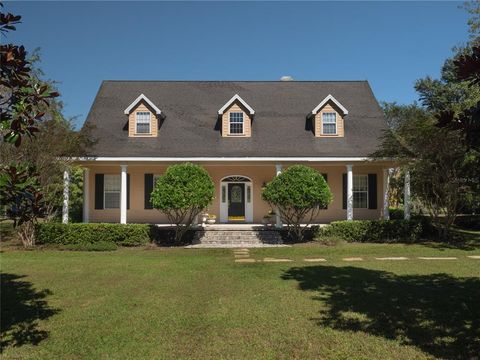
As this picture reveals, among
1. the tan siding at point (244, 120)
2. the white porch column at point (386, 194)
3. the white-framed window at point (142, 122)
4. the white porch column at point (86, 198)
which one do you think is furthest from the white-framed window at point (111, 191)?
the white porch column at point (386, 194)

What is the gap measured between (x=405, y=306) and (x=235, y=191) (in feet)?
48.2

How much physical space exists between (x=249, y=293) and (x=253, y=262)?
417cm

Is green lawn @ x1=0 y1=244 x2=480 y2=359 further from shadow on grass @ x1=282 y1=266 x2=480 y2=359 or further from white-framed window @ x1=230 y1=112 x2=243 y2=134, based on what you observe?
white-framed window @ x1=230 y1=112 x2=243 y2=134

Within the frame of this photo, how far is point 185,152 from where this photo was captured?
19047mm

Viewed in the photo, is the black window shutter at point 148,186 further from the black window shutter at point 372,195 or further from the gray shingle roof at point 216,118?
the black window shutter at point 372,195

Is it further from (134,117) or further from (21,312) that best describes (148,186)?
(21,312)

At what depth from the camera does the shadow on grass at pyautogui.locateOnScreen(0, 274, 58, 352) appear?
5852mm

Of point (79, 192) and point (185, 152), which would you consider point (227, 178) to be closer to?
point (185, 152)

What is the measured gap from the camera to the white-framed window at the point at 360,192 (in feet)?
70.0

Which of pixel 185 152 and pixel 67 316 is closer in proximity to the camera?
pixel 67 316

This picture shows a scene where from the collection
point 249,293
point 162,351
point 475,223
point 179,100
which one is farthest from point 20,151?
point 475,223

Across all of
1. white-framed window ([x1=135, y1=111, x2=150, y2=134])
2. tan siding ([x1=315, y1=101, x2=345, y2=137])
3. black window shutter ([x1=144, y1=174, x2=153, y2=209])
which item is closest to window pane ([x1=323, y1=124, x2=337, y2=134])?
tan siding ([x1=315, y1=101, x2=345, y2=137])

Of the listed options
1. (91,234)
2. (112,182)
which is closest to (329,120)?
(112,182)

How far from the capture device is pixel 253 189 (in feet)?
70.3
